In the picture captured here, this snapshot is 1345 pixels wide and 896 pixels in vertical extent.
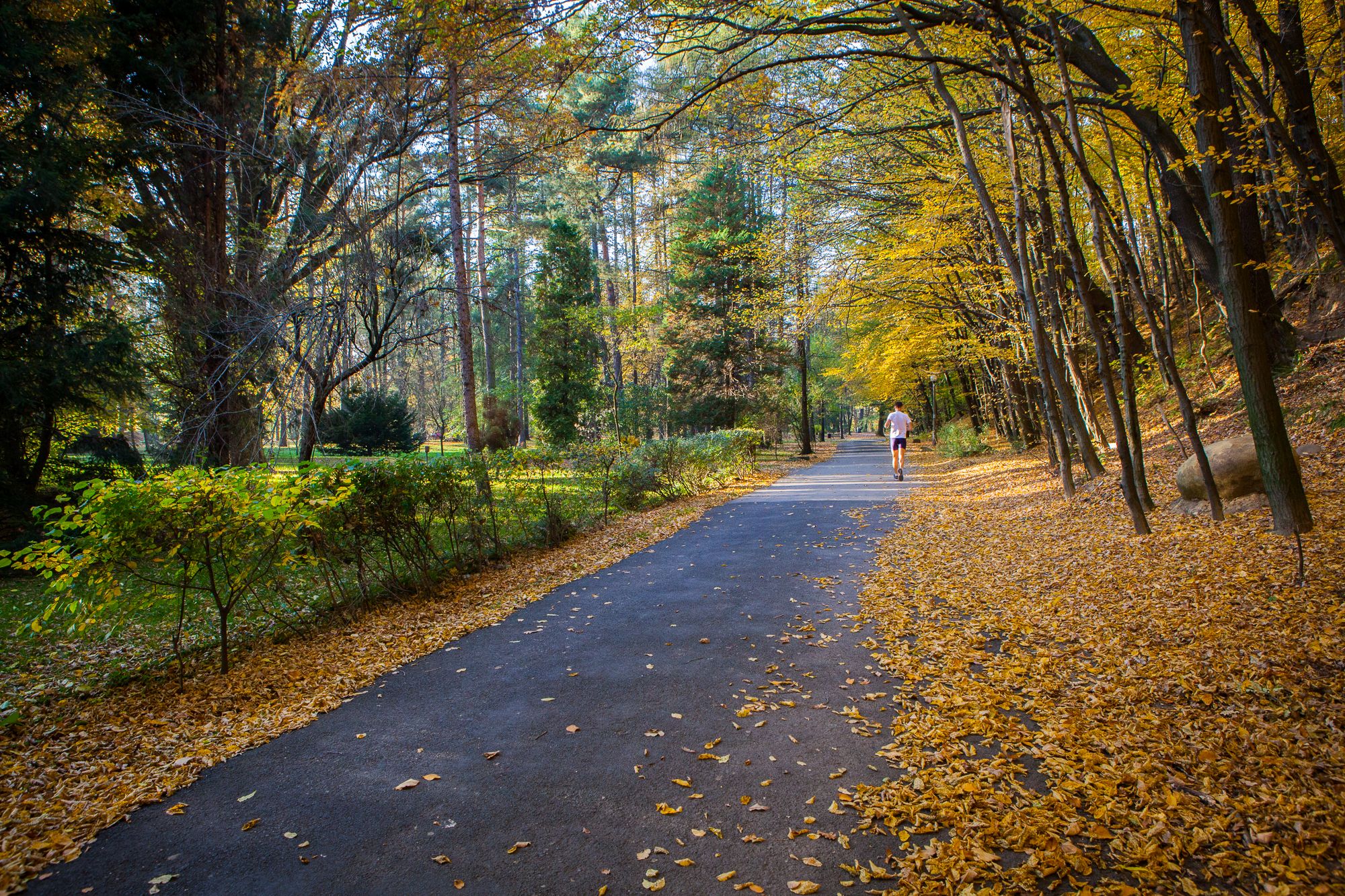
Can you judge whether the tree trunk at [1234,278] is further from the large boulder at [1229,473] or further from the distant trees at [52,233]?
the distant trees at [52,233]

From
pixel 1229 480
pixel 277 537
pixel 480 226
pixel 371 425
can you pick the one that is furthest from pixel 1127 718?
pixel 371 425

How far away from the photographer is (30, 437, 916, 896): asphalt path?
7.77ft

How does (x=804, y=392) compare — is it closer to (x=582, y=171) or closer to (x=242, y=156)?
(x=582, y=171)

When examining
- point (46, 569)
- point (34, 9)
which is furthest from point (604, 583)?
point (34, 9)

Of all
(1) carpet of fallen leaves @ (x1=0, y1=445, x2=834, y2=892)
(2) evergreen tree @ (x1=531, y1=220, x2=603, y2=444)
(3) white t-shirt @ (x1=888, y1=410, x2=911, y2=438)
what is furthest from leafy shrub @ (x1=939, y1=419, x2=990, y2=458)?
(1) carpet of fallen leaves @ (x1=0, y1=445, x2=834, y2=892)

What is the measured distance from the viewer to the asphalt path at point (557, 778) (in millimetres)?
2367

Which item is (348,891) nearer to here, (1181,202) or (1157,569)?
(1157,569)

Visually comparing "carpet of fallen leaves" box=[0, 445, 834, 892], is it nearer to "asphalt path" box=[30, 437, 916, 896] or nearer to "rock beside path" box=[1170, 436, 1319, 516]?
"asphalt path" box=[30, 437, 916, 896]

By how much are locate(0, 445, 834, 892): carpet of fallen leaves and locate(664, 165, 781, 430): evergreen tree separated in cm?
1979

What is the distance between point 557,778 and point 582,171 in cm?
1041

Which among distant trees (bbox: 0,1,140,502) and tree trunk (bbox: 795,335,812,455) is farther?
tree trunk (bbox: 795,335,812,455)

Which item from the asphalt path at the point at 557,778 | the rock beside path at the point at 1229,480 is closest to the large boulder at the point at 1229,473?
the rock beside path at the point at 1229,480

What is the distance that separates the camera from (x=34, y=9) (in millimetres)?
8008

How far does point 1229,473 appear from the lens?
6.39 metres
